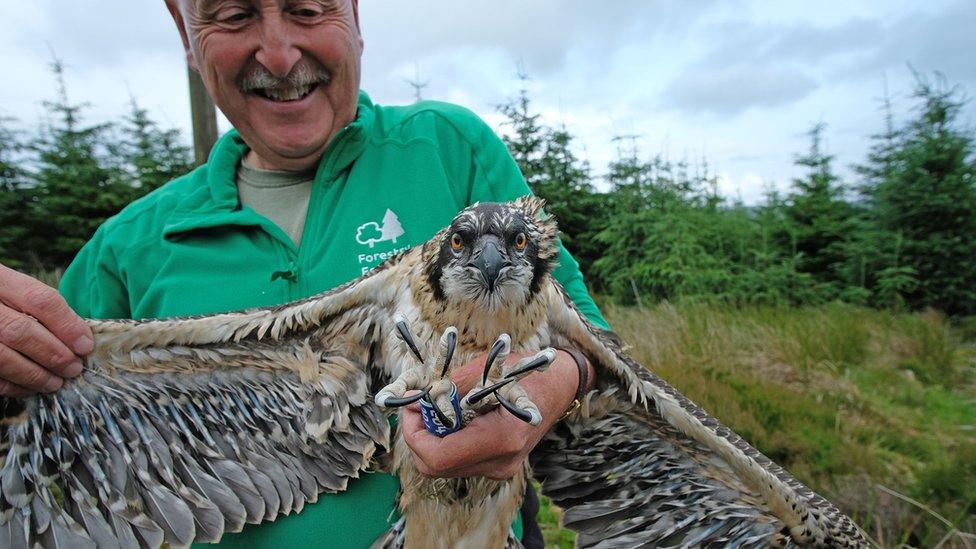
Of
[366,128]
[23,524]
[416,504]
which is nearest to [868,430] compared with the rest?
[416,504]

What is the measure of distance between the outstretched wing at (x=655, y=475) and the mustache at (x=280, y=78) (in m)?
1.54

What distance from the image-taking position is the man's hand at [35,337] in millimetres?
1851

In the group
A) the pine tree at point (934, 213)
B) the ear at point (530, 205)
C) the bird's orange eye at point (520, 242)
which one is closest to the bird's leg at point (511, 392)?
the bird's orange eye at point (520, 242)

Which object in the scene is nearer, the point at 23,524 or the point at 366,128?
the point at 23,524

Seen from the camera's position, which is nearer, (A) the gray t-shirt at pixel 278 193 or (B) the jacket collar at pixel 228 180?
(B) the jacket collar at pixel 228 180

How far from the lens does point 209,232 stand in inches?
103

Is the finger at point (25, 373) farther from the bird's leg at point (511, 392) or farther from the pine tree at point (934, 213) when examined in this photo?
the pine tree at point (934, 213)

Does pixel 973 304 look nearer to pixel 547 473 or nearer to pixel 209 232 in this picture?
pixel 547 473

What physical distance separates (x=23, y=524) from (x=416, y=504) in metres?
1.52

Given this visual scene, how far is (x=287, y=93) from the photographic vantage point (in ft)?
8.74

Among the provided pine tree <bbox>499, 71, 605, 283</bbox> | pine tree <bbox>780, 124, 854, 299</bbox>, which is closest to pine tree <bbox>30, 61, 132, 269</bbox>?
pine tree <bbox>499, 71, 605, 283</bbox>

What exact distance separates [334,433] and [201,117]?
4.41 m

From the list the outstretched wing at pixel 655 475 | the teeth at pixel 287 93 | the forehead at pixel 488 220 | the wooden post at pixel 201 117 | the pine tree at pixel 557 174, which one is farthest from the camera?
the pine tree at pixel 557 174

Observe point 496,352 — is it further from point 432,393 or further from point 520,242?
point 520,242
